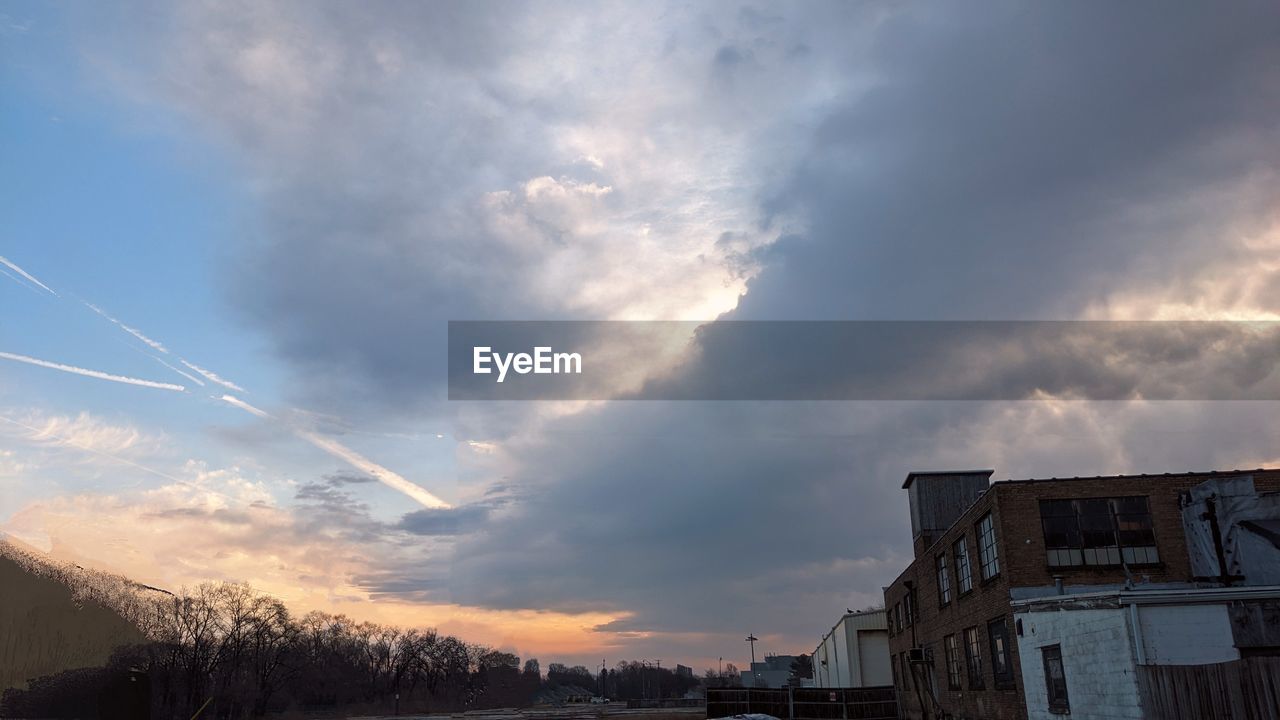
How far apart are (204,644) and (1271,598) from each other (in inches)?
4227

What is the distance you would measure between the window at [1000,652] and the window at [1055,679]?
3.10 meters

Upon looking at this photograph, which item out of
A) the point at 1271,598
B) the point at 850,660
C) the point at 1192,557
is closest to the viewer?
the point at 1271,598

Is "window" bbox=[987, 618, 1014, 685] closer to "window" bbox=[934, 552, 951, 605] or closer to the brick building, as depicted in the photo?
the brick building

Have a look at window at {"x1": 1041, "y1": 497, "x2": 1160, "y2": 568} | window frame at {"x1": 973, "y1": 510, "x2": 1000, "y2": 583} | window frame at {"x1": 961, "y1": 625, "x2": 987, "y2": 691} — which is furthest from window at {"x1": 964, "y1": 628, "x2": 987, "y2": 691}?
window at {"x1": 1041, "y1": 497, "x2": 1160, "y2": 568}

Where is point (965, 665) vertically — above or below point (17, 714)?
above

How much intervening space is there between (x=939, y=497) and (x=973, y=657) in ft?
36.5

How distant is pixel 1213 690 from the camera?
50.7ft

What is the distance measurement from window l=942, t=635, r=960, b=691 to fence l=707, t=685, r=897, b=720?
12986mm

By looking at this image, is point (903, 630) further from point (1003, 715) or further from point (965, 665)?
point (1003, 715)

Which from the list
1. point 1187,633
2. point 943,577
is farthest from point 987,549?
point 1187,633

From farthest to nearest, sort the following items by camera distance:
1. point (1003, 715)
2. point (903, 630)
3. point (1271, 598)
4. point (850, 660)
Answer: point (850, 660), point (903, 630), point (1003, 715), point (1271, 598)

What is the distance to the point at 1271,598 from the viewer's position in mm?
17703

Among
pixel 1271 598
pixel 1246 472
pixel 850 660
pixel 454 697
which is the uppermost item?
pixel 1246 472

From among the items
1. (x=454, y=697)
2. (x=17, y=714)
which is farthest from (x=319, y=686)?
(x=17, y=714)
